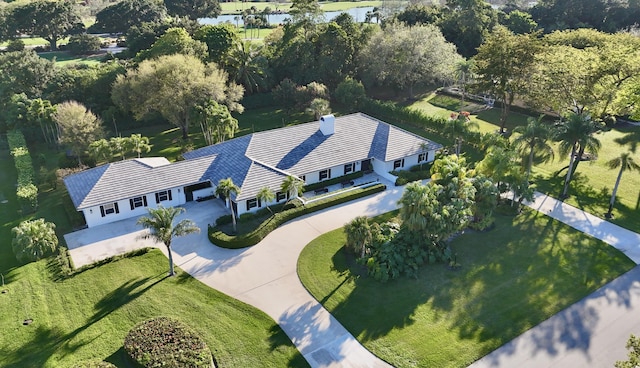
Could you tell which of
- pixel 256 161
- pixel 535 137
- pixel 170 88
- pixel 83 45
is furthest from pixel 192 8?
pixel 535 137

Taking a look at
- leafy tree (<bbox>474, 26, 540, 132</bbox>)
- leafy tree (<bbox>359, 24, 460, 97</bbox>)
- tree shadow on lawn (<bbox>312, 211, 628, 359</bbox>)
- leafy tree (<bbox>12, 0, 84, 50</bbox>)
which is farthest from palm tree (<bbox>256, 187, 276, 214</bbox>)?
leafy tree (<bbox>12, 0, 84, 50</bbox>)

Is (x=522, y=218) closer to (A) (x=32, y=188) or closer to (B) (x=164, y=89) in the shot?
(B) (x=164, y=89)

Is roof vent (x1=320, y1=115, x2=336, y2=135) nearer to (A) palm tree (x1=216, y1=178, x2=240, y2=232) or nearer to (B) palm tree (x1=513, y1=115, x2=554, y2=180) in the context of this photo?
(A) palm tree (x1=216, y1=178, x2=240, y2=232)

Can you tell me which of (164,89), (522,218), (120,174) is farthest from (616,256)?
(164,89)

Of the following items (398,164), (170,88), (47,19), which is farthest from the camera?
(47,19)

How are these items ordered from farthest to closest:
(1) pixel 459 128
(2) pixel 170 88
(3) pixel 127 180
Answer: (2) pixel 170 88 → (1) pixel 459 128 → (3) pixel 127 180

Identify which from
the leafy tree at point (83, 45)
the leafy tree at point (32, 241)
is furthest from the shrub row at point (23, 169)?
the leafy tree at point (83, 45)

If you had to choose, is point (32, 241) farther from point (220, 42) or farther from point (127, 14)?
point (127, 14)
